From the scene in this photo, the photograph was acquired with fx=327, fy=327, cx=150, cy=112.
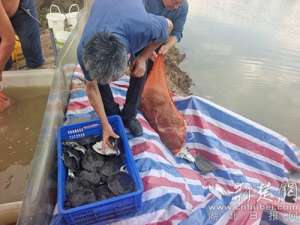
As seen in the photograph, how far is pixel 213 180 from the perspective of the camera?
2.37 meters

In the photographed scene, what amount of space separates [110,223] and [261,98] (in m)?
2.31

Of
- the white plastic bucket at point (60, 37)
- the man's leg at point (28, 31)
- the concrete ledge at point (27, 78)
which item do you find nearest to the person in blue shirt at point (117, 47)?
the concrete ledge at point (27, 78)

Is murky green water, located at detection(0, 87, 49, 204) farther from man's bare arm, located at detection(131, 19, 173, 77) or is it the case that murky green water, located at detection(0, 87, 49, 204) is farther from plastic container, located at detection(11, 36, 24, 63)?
man's bare arm, located at detection(131, 19, 173, 77)

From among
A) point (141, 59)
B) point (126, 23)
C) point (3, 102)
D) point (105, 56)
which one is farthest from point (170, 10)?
point (3, 102)

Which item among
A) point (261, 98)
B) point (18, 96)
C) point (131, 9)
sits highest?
point (131, 9)

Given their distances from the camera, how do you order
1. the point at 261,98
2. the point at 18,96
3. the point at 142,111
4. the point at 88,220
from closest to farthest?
the point at 88,220
the point at 142,111
the point at 18,96
the point at 261,98

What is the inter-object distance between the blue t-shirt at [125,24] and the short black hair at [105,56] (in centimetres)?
13

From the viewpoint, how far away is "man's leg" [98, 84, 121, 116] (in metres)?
2.19

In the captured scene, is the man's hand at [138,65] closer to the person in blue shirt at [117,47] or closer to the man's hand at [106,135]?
the person in blue shirt at [117,47]

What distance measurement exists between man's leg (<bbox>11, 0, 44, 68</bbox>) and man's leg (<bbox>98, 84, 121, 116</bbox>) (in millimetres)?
1195

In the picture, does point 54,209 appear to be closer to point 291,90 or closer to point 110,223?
point 110,223

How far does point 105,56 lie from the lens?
151cm

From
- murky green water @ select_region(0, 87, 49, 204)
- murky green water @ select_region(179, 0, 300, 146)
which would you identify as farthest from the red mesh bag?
murky green water @ select_region(179, 0, 300, 146)

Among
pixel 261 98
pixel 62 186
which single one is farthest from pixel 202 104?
pixel 62 186
